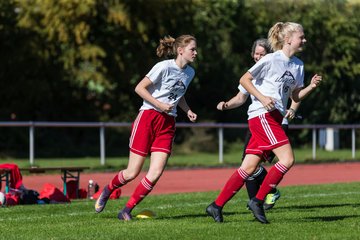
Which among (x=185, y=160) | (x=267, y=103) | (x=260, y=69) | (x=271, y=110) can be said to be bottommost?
(x=185, y=160)

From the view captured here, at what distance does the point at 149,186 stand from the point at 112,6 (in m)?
28.1

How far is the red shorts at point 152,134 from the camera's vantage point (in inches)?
424

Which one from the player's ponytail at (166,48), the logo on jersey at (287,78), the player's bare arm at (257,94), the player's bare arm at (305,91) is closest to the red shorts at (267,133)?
the player's bare arm at (257,94)

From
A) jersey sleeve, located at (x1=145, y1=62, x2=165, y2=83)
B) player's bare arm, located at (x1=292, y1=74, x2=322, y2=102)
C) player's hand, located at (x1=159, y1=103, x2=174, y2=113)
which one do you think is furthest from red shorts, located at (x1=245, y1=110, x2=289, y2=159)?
jersey sleeve, located at (x1=145, y1=62, x2=165, y2=83)

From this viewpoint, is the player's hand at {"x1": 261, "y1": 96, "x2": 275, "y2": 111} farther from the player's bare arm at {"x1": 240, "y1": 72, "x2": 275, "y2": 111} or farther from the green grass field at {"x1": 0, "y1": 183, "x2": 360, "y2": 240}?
the green grass field at {"x1": 0, "y1": 183, "x2": 360, "y2": 240}

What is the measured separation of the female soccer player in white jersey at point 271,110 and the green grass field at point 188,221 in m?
0.38

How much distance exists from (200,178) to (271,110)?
12715 millimetres

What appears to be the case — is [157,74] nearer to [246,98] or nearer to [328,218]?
[246,98]

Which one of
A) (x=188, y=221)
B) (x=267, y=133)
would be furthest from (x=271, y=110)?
(x=188, y=221)

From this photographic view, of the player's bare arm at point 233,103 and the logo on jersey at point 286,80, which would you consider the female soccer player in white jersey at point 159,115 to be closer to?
the player's bare arm at point 233,103

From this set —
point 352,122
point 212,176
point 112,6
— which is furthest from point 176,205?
point 352,122

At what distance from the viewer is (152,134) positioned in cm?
1079

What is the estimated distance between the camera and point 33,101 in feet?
128

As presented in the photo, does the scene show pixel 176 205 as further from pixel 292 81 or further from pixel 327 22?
pixel 327 22
